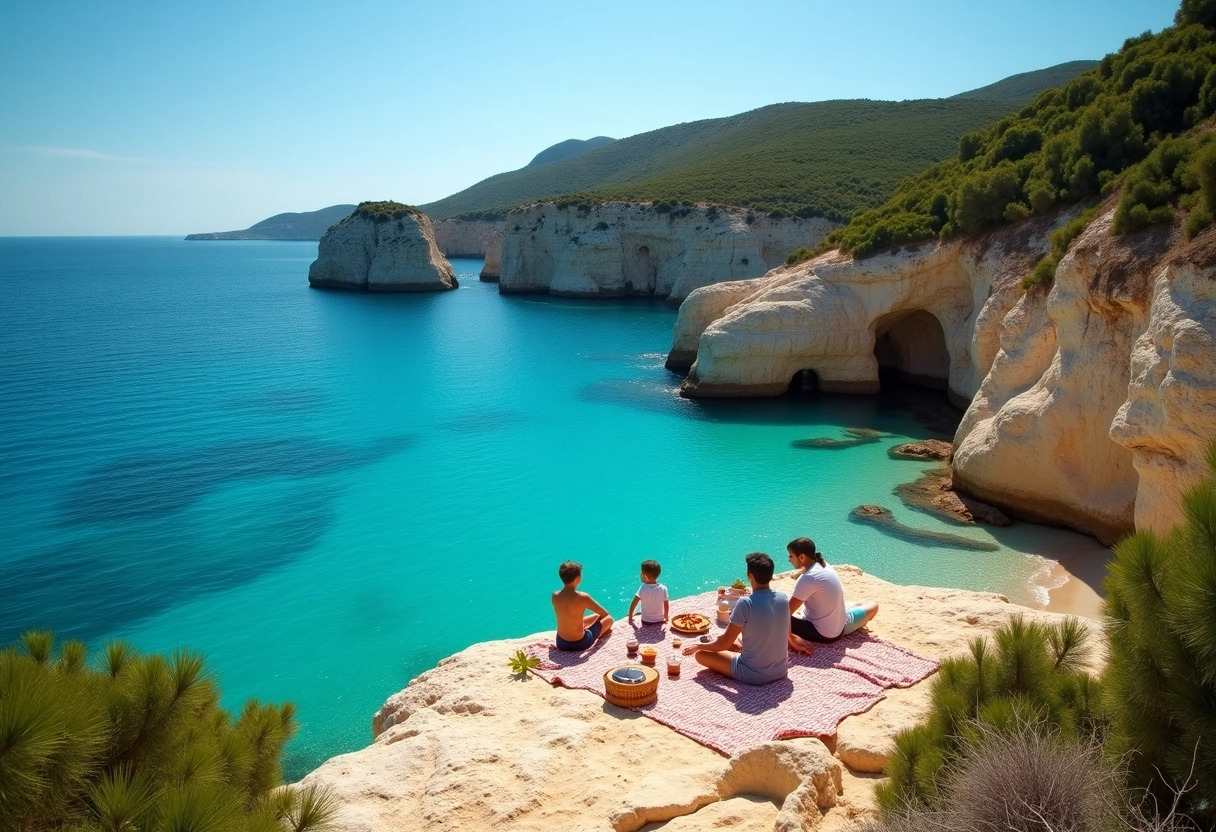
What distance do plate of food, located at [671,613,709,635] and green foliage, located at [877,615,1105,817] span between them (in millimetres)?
4130

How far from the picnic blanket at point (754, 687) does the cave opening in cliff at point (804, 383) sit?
71.4 ft

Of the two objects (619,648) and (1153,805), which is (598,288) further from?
(1153,805)

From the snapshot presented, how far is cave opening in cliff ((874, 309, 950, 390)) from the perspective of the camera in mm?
30000

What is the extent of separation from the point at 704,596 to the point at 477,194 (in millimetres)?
163818

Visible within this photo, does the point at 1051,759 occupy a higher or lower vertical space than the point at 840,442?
higher

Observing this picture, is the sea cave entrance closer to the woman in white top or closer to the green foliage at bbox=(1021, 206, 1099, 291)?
the green foliage at bbox=(1021, 206, 1099, 291)

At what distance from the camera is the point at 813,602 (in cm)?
813

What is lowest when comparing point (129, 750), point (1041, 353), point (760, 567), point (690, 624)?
point (690, 624)

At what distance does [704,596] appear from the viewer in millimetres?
9945

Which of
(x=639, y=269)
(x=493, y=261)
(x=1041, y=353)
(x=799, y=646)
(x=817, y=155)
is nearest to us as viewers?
(x=799, y=646)

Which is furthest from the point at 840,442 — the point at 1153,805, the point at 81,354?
the point at 81,354

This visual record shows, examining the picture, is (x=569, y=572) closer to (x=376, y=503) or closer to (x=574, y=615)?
(x=574, y=615)

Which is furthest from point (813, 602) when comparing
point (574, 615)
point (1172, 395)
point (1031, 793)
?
point (1172, 395)

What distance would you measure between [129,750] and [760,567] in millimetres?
4949
